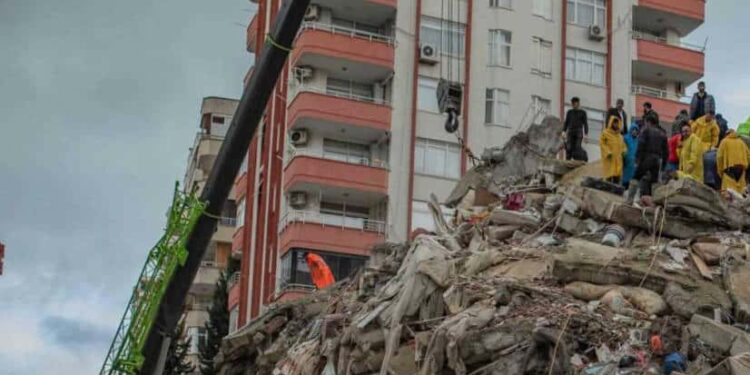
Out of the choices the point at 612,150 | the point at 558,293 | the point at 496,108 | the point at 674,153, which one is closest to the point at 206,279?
the point at 496,108

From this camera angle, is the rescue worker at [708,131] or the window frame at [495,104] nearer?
the rescue worker at [708,131]

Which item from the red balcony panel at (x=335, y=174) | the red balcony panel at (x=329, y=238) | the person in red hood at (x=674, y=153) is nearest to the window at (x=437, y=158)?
the red balcony panel at (x=335, y=174)

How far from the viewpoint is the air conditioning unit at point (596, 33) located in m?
43.5

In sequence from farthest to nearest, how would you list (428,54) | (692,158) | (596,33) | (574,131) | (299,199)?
(596,33), (428,54), (299,199), (574,131), (692,158)

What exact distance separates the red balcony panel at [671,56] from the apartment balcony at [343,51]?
8889 millimetres

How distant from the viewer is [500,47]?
4212cm

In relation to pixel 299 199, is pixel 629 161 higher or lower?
lower

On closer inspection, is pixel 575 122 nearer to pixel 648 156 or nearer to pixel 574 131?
pixel 574 131

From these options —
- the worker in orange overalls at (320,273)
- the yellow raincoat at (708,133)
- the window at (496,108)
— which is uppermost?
the window at (496,108)

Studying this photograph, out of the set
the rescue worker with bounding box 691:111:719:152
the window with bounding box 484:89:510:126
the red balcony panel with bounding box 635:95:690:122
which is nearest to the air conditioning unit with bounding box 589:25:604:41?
the red balcony panel with bounding box 635:95:690:122

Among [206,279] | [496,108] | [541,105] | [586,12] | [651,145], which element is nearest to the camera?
[651,145]

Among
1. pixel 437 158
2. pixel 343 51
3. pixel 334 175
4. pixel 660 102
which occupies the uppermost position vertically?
pixel 343 51

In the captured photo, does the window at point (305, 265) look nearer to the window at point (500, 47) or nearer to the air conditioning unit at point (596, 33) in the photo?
the window at point (500, 47)

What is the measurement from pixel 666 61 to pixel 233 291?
1554 cm
